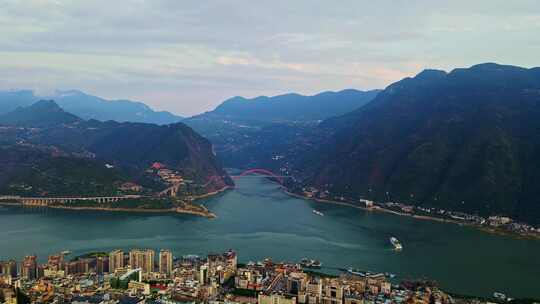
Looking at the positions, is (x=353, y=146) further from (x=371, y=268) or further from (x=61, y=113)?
(x=61, y=113)

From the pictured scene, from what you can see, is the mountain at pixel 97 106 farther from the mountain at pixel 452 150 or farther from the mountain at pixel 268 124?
the mountain at pixel 452 150

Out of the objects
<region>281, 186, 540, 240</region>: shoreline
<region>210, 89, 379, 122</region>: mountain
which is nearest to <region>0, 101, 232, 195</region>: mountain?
<region>281, 186, 540, 240</region>: shoreline

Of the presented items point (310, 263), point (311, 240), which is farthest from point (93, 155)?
point (310, 263)

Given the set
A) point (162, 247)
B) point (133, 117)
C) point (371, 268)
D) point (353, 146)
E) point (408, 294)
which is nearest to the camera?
point (408, 294)

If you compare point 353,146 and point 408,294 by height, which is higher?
point 353,146

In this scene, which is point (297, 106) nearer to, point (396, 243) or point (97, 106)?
point (97, 106)

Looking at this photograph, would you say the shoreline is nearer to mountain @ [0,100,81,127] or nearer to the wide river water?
the wide river water

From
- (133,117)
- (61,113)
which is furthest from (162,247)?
(133,117)
